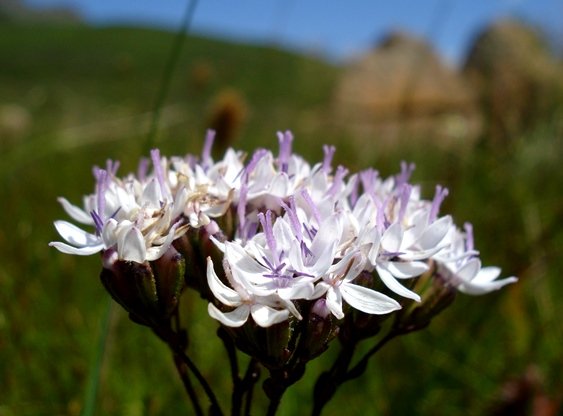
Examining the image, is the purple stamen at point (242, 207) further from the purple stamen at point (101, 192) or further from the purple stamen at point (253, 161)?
the purple stamen at point (101, 192)

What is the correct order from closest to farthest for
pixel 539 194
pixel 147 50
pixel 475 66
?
pixel 539 194 → pixel 475 66 → pixel 147 50

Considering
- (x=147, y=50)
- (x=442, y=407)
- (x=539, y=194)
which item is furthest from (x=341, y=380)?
(x=147, y=50)

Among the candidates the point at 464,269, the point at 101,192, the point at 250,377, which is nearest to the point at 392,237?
the point at 464,269

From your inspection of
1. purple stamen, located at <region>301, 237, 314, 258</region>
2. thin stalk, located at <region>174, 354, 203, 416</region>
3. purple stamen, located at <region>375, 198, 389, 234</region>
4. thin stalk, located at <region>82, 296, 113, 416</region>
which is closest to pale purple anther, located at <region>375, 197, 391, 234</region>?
purple stamen, located at <region>375, 198, 389, 234</region>

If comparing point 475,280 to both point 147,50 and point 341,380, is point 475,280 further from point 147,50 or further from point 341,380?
point 147,50

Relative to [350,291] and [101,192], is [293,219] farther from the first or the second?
[101,192]

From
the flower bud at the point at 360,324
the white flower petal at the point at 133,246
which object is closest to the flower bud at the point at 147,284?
the white flower petal at the point at 133,246
